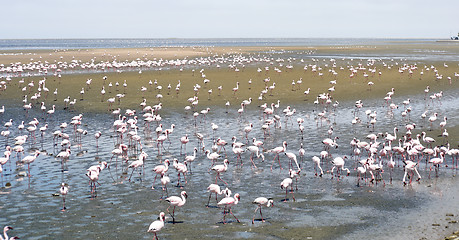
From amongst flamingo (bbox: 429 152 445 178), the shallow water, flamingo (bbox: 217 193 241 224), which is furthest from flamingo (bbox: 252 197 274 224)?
flamingo (bbox: 429 152 445 178)

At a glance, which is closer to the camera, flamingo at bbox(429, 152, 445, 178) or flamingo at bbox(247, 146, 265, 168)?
flamingo at bbox(429, 152, 445, 178)

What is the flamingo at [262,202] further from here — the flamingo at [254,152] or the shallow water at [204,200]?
the flamingo at [254,152]

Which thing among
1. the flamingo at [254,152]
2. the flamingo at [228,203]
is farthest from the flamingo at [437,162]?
the flamingo at [228,203]

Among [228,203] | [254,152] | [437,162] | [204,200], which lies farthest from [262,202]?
[254,152]

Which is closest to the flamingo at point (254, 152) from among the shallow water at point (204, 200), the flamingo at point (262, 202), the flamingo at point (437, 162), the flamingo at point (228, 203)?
the shallow water at point (204, 200)

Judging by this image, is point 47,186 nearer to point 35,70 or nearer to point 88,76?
point 88,76

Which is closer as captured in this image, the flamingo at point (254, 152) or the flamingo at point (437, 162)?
the flamingo at point (437, 162)

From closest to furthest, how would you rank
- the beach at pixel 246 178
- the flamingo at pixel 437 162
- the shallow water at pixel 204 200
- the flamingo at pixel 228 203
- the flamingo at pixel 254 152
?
the shallow water at pixel 204 200, the beach at pixel 246 178, the flamingo at pixel 228 203, the flamingo at pixel 437 162, the flamingo at pixel 254 152

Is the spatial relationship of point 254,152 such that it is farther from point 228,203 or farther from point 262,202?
point 228,203

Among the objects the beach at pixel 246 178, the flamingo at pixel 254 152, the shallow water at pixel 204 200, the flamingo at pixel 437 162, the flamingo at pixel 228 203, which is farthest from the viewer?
the flamingo at pixel 254 152

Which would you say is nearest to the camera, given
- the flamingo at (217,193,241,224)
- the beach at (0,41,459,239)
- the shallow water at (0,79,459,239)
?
the shallow water at (0,79,459,239)

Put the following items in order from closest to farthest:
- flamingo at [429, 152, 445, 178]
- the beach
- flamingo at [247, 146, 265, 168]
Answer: the beach
flamingo at [429, 152, 445, 178]
flamingo at [247, 146, 265, 168]

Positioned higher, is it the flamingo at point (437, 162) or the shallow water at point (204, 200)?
the flamingo at point (437, 162)

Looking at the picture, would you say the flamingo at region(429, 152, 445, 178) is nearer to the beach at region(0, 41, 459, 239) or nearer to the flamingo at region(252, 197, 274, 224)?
the beach at region(0, 41, 459, 239)
